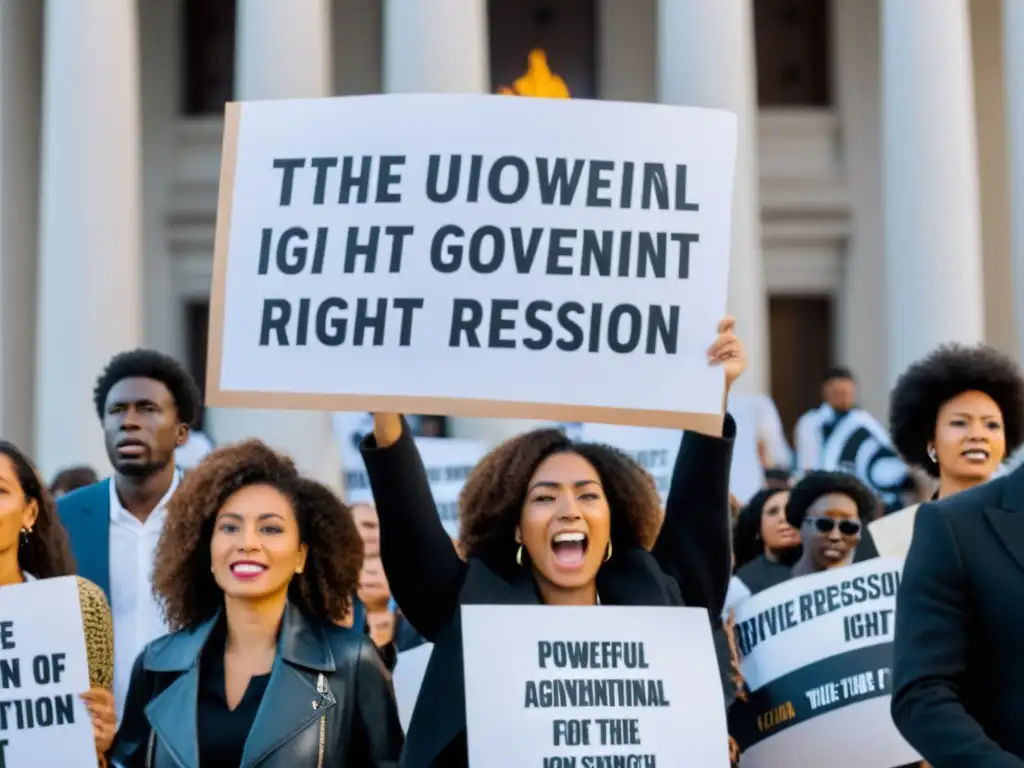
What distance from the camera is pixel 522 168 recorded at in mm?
5992

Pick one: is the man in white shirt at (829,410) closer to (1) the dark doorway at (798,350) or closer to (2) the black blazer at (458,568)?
(1) the dark doorway at (798,350)

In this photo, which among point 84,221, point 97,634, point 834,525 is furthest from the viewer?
point 84,221

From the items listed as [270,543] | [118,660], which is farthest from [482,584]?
[118,660]

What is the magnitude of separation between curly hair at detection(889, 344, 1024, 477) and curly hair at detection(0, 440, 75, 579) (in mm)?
3537

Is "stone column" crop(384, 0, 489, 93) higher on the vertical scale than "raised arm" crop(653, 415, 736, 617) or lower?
higher

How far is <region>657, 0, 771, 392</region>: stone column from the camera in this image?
2424 centimetres

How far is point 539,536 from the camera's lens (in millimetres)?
5809

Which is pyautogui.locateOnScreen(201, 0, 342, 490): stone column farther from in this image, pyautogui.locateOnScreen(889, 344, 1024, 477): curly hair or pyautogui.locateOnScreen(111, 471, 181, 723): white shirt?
pyautogui.locateOnScreen(889, 344, 1024, 477): curly hair

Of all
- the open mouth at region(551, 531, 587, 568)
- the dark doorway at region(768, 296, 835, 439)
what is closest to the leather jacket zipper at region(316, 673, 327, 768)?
the open mouth at region(551, 531, 587, 568)

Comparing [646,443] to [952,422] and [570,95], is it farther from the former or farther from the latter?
[570,95]

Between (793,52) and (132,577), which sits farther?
(793,52)

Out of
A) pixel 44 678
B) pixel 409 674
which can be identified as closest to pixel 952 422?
pixel 409 674

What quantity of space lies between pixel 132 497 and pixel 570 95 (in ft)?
73.5

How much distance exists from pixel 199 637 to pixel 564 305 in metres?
1.58
